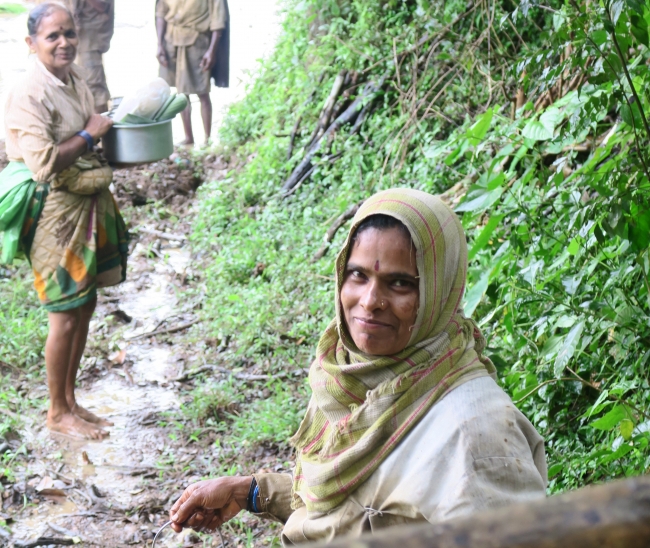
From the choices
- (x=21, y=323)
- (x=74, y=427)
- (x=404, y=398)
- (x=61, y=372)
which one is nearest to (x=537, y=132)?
(x=404, y=398)

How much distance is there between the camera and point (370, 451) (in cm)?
183

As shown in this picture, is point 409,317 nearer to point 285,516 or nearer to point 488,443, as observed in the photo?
point 488,443

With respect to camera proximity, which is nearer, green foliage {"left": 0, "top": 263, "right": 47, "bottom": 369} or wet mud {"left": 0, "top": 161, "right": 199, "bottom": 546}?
wet mud {"left": 0, "top": 161, "right": 199, "bottom": 546}

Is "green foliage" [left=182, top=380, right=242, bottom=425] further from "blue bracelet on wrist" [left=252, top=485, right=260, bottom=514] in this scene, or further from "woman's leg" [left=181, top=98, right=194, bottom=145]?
"woman's leg" [left=181, top=98, right=194, bottom=145]

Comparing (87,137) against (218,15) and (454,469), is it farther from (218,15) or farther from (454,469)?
(218,15)

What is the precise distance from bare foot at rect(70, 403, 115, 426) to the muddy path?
0.09m

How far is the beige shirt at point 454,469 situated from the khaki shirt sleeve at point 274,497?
0.42 meters

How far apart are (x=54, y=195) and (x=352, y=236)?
316cm

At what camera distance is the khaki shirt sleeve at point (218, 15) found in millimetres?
8766

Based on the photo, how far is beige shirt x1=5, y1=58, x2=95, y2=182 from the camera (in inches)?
171

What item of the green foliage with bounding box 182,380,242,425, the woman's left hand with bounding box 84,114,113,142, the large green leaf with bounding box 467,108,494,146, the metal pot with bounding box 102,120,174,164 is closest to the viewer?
the large green leaf with bounding box 467,108,494,146

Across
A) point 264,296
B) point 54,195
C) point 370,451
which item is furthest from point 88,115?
point 370,451

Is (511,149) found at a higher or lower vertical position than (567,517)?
lower

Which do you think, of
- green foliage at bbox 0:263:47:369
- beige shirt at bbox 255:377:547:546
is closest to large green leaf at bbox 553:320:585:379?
beige shirt at bbox 255:377:547:546
